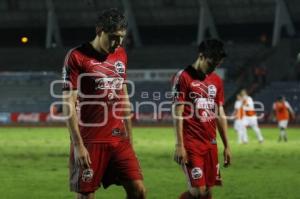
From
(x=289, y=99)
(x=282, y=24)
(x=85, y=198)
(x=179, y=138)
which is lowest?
(x=85, y=198)

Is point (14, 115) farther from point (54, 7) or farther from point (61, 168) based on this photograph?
point (61, 168)

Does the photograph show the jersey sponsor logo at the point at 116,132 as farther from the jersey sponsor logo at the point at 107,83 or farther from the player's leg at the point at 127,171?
the jersey sponsor logo at the point at 107,83

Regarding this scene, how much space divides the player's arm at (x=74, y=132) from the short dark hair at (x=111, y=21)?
0.69m

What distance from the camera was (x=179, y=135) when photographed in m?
9.51

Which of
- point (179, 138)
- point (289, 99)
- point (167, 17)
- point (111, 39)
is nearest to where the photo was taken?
point (111, 39)

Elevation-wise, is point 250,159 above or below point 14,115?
→ below

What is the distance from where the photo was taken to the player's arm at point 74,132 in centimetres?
754

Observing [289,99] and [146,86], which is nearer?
→ [289,99]

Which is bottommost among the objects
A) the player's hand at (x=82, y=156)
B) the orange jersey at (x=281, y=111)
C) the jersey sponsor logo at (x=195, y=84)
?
the player's hand at (x=82, y=156)

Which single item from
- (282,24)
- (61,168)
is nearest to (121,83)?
(61,168)

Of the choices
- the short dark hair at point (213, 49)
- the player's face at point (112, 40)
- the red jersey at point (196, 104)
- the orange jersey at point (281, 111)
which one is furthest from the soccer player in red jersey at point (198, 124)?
the orange jersey at point (281, 111)

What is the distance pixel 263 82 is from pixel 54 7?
19.8 meters

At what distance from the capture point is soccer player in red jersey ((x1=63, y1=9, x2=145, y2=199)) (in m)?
7.79

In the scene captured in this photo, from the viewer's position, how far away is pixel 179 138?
31.1 ft
